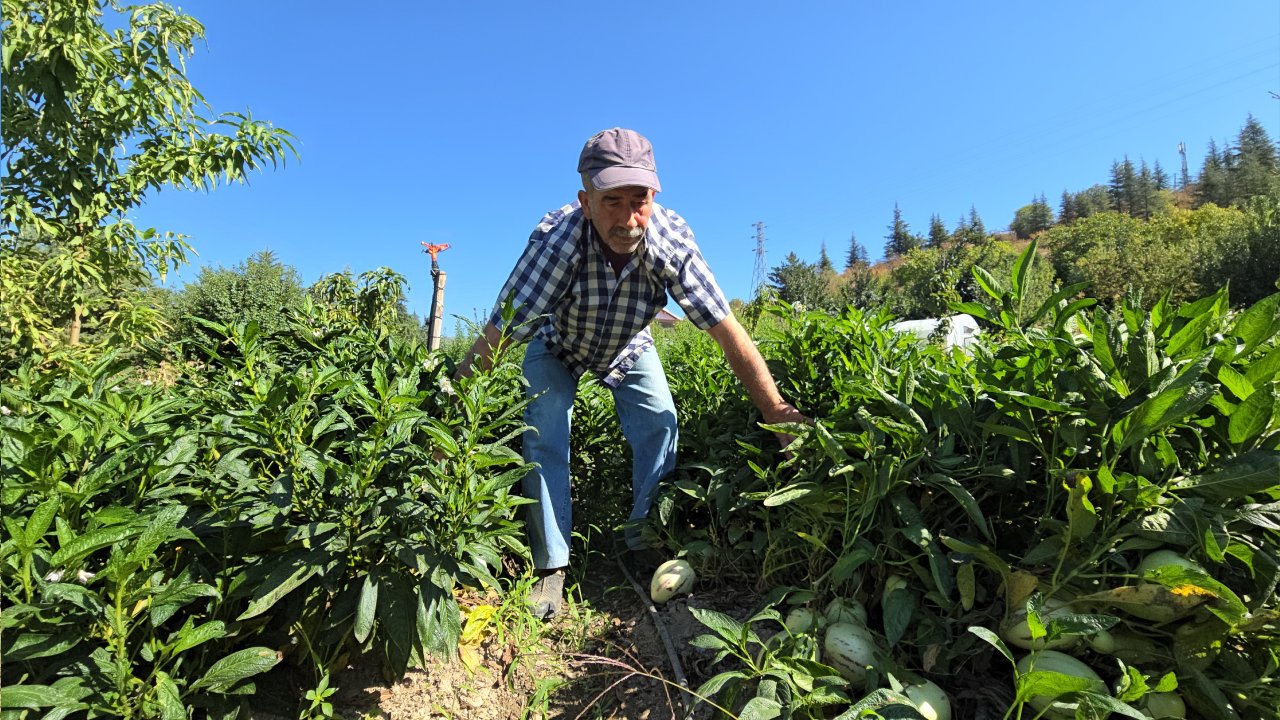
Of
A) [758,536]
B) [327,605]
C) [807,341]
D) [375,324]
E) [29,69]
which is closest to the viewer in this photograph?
[327,605]

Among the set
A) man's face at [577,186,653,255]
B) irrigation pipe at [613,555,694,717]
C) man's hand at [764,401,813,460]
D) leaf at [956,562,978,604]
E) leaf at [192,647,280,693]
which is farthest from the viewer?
man's face at [577,186,653,255]

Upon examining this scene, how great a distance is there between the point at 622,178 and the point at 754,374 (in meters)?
0.83

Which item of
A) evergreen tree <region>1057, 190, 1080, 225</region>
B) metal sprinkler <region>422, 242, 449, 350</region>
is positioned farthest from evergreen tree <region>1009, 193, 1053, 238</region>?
metal sprinkler <region>422, 242, 449, 350</region>

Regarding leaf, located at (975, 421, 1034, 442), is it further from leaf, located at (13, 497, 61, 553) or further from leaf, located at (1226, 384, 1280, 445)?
leaf, located at (13, 497, 61, 553)

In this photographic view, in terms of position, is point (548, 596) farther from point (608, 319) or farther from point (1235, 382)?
point (1235, 382)

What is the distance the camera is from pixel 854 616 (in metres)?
1.54

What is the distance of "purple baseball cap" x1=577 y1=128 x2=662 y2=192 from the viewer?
2.06 m

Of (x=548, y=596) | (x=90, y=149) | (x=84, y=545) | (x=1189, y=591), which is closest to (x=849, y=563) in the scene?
(x=1189, y=591)

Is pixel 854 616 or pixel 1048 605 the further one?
pixel 854 616

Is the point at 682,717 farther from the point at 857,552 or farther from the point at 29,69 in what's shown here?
the point at 29,69

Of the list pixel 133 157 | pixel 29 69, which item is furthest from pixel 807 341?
pixel 133 157

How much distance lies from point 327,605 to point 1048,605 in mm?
1742

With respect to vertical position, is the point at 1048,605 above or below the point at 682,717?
above

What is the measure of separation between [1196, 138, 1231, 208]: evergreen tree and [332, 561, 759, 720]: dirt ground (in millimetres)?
97424
